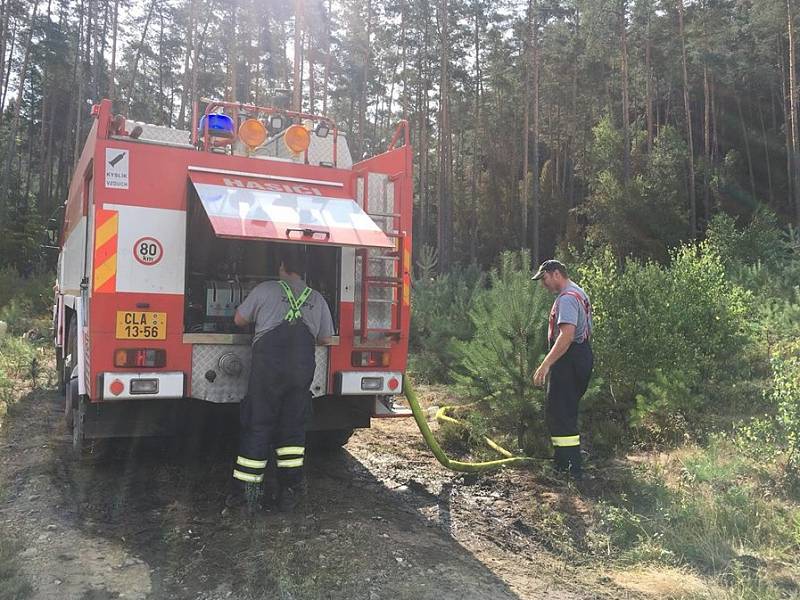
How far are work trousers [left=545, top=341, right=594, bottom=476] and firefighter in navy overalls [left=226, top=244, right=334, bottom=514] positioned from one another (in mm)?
2037

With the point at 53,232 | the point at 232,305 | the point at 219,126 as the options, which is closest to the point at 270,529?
the point at 232,305

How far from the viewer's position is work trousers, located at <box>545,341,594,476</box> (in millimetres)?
5293

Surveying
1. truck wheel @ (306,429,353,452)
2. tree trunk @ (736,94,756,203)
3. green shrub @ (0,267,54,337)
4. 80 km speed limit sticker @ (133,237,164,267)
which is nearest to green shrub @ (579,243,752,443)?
truck wheel @ (306,429,353,452)

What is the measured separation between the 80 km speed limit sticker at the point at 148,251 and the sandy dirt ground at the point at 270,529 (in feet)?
5.85

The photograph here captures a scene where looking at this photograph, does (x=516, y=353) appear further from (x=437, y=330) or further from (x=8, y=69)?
(x=8, y=69)

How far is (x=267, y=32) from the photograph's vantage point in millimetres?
28625

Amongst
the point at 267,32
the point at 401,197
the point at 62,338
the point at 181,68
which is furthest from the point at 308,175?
the point at 181,68

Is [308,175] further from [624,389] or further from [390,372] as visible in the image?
[624,389]

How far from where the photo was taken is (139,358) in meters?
4.55

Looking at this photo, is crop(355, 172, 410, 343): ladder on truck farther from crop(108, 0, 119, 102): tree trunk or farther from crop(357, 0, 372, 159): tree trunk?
crop(108, 0, 119, 102): tree trunk

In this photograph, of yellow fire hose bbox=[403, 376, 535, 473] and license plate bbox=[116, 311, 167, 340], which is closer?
license plate bbox=[116, 311, 167, 340]

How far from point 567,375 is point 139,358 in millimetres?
3347

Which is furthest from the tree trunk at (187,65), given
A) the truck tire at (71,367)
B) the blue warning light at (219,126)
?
the blue warning light at (219,126)

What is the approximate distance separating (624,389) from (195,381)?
173 inches
